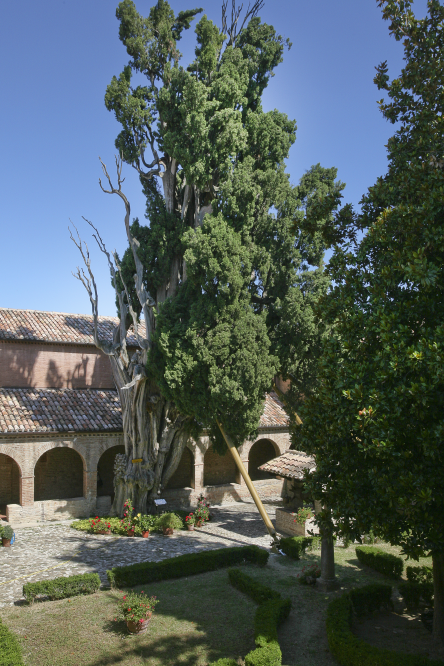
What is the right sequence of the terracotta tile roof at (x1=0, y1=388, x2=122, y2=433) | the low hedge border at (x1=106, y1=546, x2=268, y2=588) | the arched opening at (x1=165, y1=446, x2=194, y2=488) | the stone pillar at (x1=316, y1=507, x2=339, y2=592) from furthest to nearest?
the arched opening at (x1=165, y1=446, x2=194, y2=488)
the terracotta tile roof at (x1=0, y1=388, x2=122, y2=433)
the low hedge border at (x1=106, y1=546, x2=268, y2=588)
the stone pillar at (x1=316, y1=507, x2=339, y2=592)

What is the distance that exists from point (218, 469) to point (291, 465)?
27.9ft

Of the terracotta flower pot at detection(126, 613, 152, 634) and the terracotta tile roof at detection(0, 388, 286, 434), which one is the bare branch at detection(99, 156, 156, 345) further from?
the terracotta flower pot at detection(126, 613, 152, 634)

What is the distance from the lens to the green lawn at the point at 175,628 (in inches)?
332

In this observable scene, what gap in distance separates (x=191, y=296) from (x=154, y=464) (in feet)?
22.1

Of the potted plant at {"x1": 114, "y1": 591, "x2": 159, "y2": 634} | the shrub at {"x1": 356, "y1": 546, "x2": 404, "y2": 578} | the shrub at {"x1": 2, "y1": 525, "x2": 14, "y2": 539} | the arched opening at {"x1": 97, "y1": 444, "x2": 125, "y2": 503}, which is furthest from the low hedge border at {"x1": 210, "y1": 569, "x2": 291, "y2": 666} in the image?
the arched opening at {"x1": 97, "y1": 444, "x2": 125, "y2": 503}

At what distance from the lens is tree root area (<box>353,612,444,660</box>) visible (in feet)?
27.4

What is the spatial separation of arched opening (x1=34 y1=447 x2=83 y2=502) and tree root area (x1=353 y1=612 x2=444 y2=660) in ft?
48.0

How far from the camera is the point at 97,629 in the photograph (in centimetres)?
942

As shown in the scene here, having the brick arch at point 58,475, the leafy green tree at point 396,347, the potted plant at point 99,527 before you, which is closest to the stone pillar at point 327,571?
the leafy green tree at point 396,347

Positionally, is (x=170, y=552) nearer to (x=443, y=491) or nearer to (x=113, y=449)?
(x=113, y=449)

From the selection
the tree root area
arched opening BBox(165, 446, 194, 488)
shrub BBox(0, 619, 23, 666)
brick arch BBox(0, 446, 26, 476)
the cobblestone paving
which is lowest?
the tree root area

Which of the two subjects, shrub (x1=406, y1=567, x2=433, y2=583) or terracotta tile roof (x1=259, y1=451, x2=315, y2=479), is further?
terracotta tile roof (x1=259, y1=451, x2=315, y2=479)

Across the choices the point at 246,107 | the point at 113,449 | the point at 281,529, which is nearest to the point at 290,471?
the point at 281,529

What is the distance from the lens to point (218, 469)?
24266 mm
